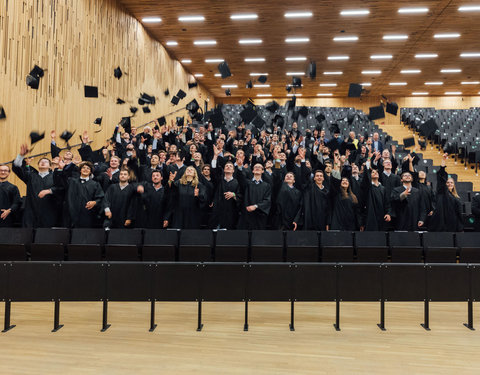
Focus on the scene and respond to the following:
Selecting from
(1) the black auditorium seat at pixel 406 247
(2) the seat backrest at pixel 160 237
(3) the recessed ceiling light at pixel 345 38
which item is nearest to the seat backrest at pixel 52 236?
(2) the seat backrest at pixel 160 237

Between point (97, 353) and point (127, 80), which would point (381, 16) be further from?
point (97, 353)

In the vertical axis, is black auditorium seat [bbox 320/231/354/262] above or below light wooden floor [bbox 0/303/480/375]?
above

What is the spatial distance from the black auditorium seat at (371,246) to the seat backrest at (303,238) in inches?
22.8

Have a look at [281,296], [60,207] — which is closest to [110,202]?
[60,207]

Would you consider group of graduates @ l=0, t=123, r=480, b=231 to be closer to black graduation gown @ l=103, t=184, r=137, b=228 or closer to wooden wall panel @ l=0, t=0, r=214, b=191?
black graduation gown @ l=103, t=184, r=137, b=228

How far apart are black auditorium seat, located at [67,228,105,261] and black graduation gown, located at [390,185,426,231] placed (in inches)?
172

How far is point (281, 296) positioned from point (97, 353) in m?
1.82

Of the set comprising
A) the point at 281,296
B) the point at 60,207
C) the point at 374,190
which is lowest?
the point at 281,296

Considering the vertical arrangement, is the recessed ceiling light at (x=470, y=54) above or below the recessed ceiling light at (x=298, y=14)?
above

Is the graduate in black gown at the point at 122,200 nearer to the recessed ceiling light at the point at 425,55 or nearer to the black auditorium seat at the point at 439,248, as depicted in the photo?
the black auditorium seat at the point at 439,248

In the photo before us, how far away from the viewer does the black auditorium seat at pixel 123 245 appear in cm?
461

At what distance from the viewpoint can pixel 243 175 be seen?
5680 mm

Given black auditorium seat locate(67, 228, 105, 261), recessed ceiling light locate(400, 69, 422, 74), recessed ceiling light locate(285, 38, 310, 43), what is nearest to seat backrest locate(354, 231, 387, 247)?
black auditorium seat locate(67, 228, 105, 261)

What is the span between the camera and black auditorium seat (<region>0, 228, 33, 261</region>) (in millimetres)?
4531
